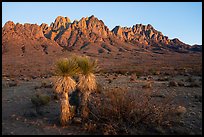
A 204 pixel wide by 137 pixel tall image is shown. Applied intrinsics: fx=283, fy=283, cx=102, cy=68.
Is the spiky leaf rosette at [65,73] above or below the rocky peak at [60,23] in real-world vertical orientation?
below

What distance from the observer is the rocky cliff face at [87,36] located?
11601cm

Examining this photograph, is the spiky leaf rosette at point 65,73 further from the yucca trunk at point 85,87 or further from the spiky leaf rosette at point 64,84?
the yucca trunk at point 85,87

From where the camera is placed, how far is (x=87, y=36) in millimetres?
142125

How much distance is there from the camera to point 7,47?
93000mm

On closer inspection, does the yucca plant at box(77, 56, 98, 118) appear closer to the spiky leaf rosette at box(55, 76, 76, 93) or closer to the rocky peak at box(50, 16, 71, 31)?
the spiky leaf rosette at box(55, 76, 76, 93)

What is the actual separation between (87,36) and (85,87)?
437 ft

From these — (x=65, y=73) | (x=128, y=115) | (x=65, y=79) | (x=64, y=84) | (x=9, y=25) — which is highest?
(x=9, y=25)

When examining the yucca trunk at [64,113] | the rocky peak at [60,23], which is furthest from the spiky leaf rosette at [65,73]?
the rocky peak at [60,23]

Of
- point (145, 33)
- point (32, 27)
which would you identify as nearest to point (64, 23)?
point (32, 27)

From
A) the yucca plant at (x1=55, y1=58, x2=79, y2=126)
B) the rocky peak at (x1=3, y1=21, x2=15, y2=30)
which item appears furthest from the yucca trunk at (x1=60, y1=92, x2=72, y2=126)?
the rocky peak at (x1=3, y1=21, x2=15, y2=30)

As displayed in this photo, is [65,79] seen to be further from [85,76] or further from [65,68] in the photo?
[85,76]

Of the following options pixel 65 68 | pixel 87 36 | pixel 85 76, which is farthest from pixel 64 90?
pixel 87 36

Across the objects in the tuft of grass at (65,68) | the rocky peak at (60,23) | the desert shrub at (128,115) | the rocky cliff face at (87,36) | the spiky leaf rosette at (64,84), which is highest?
the rocky peak at (60,23)

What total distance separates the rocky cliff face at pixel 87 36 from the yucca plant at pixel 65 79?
8693 centimetres
